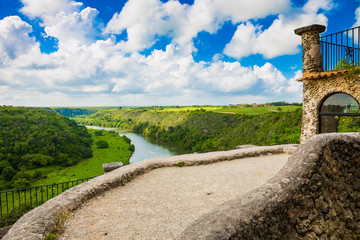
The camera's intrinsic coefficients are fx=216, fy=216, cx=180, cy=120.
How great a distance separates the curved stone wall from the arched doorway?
2.96 m

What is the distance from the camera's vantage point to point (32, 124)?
56625mm

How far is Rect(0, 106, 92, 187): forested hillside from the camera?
43.8m

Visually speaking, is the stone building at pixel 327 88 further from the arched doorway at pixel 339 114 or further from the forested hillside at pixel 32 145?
the forested hillside at pixel 32 145

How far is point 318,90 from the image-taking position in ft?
31.4

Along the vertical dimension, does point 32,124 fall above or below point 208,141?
above

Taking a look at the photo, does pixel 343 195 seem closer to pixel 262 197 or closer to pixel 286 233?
pixel 286 233

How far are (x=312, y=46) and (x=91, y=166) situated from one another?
50.8 metres

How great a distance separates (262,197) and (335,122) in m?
9.48

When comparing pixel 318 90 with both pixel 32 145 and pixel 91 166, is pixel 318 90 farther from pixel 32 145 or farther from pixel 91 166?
pixel 32 145

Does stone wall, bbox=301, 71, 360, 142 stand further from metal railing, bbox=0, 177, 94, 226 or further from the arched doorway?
metal railing, bbox=0, 177, 94, 226

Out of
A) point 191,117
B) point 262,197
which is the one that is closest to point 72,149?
point 191,117

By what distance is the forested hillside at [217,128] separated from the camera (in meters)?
40.7

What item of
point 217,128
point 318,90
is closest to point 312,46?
point 318,90

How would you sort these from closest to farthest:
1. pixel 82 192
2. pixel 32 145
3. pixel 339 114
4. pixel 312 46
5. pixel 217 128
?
pixel 82 192 → pixel 339 114 → pixel 312 46 → pixel 32 145 → pixel 217 128
